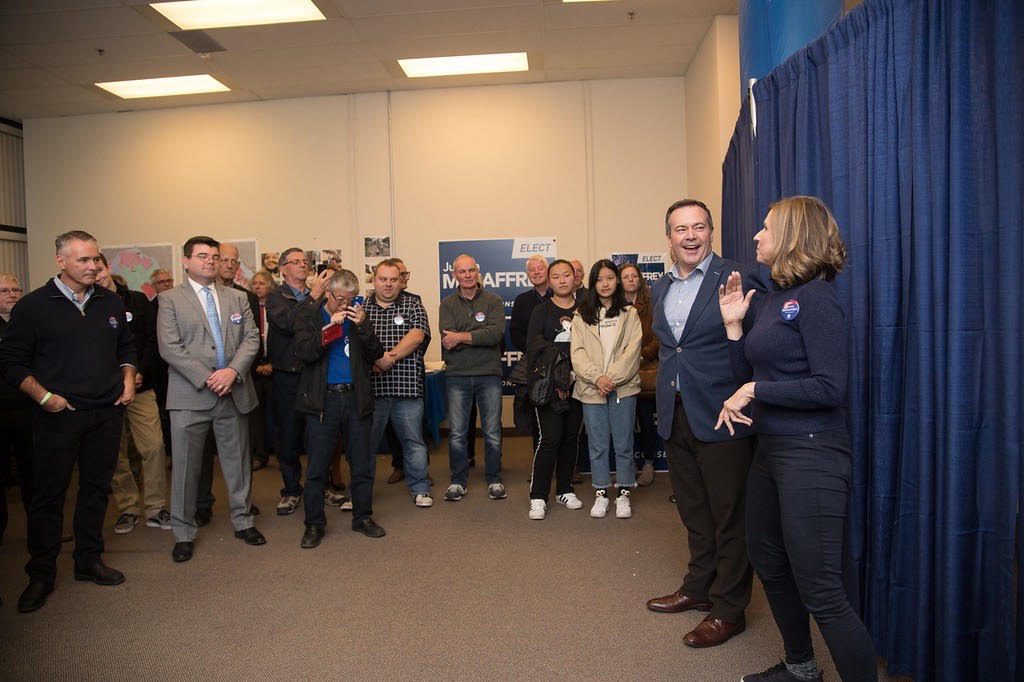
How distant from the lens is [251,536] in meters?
4.12

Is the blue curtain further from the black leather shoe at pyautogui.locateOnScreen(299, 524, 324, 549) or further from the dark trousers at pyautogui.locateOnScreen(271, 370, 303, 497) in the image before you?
the dark trousers at pyautogui.locateOnScreen(271, 370, 303, 497)

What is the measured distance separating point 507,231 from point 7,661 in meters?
5.74

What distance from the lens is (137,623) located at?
3.12 meters

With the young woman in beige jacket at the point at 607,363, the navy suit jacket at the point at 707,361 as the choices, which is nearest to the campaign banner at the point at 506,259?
the young woman in beige jacket at the point at 607,363

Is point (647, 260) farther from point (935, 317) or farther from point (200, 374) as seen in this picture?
point (935, 317)

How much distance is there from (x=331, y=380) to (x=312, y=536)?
89 centimetres

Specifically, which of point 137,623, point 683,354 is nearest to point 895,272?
point 683,354

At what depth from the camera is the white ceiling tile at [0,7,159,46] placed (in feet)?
18.1

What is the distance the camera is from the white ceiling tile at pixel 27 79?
22.0 ft

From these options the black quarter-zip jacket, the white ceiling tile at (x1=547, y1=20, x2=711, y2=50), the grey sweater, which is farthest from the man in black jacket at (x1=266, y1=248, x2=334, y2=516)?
the white ceiling tile at (x1=547, y1=20, x2=711, y2=50)

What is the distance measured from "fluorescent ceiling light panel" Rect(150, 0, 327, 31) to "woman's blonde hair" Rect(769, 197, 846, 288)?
476 cm

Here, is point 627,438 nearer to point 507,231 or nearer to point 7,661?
point 7,661

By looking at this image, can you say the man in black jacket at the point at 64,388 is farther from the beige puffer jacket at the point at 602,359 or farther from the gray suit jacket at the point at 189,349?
the beige puffer jacket at the point at 602,359

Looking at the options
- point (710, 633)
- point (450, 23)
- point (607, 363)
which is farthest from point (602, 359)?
point (450, 23)
